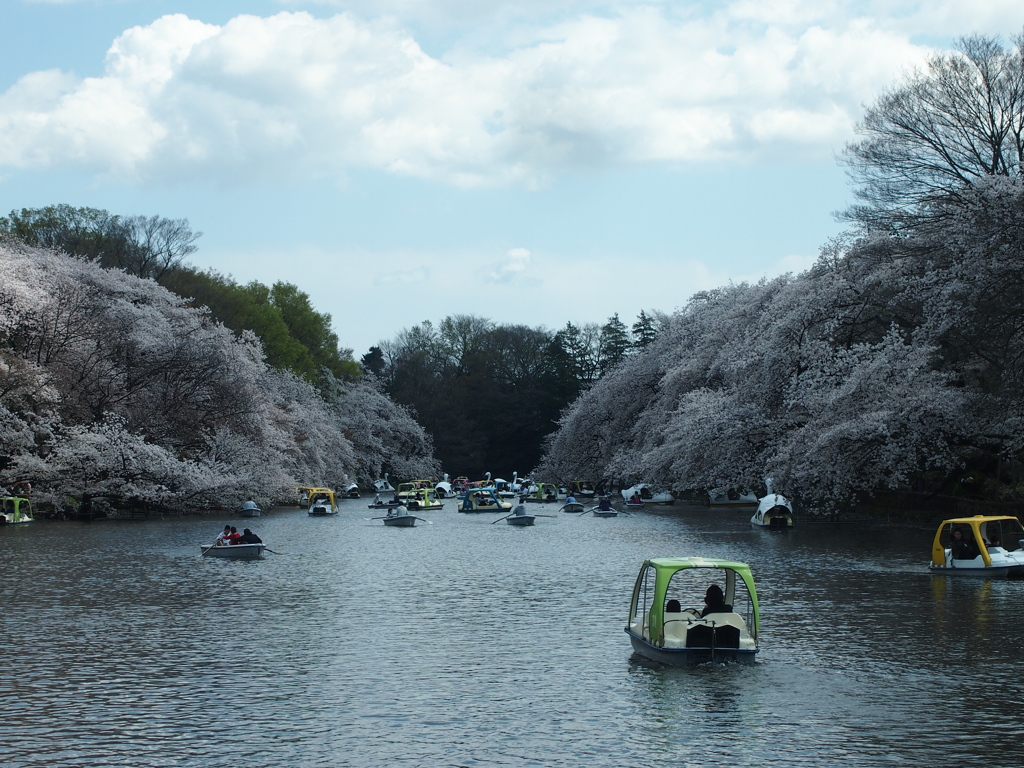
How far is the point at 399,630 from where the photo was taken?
82.1ft

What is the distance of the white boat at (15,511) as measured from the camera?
184 feet

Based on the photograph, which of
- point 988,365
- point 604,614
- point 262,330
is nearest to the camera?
point 604,614

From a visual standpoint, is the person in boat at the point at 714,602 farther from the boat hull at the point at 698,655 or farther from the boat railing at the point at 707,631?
the boat hull at the point at 698,655

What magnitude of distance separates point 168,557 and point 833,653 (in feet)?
90.8

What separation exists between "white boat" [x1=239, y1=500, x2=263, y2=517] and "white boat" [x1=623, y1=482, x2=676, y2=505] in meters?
30.7

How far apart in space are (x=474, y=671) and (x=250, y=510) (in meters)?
49.2

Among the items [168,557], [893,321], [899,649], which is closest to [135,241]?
[168,557]

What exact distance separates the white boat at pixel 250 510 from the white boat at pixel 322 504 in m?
4.72

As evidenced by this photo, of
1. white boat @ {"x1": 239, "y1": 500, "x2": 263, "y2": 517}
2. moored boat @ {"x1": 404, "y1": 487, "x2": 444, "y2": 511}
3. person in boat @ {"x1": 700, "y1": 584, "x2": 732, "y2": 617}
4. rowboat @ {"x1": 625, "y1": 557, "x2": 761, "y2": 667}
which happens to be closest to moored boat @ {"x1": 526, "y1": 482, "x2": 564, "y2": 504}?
moored boat @ {"x1": 404, "y1": 487, "x2": 444, "y2": 511}

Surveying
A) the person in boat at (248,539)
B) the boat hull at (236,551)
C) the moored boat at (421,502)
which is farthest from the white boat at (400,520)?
the boat hull at (236,551)

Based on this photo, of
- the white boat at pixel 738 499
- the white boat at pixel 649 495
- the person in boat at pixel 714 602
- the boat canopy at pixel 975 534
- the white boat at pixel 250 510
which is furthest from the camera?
the white boat at pixel 649 495

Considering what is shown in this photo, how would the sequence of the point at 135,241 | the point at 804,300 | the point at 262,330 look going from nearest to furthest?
1. the point at 804,300
2. the point at 135,241
3. the point at 262,330

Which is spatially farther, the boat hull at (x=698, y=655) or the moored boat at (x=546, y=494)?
the moored boat at (x=546, y=494)

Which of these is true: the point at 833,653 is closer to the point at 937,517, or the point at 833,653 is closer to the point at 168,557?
the point at 168,557
